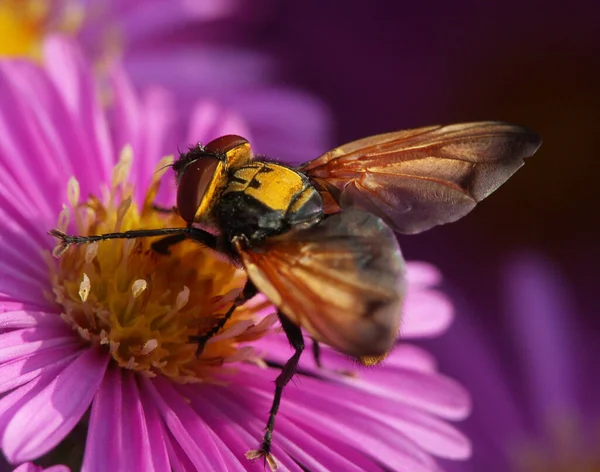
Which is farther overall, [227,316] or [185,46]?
[185,46]

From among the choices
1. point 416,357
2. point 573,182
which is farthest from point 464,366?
point 573,182

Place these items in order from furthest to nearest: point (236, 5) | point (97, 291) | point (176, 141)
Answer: point (236, 5), point (176, 141), point (97, 291)

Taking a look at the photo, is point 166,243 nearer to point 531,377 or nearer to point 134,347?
point 134,347

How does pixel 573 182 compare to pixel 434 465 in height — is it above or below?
below

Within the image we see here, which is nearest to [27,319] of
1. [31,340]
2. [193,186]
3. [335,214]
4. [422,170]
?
[31,340]

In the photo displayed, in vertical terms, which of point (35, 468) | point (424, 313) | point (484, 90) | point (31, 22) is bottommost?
point (484, 90)

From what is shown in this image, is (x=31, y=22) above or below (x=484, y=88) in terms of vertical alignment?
above

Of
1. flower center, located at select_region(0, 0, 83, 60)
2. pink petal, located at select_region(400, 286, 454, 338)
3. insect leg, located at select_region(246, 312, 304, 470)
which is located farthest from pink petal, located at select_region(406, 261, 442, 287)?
flower center, located at select_region(0, 0, 83, 60)

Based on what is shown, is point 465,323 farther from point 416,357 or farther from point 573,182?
point 573,182

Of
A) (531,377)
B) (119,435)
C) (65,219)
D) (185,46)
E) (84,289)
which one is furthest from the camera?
(185,46)
